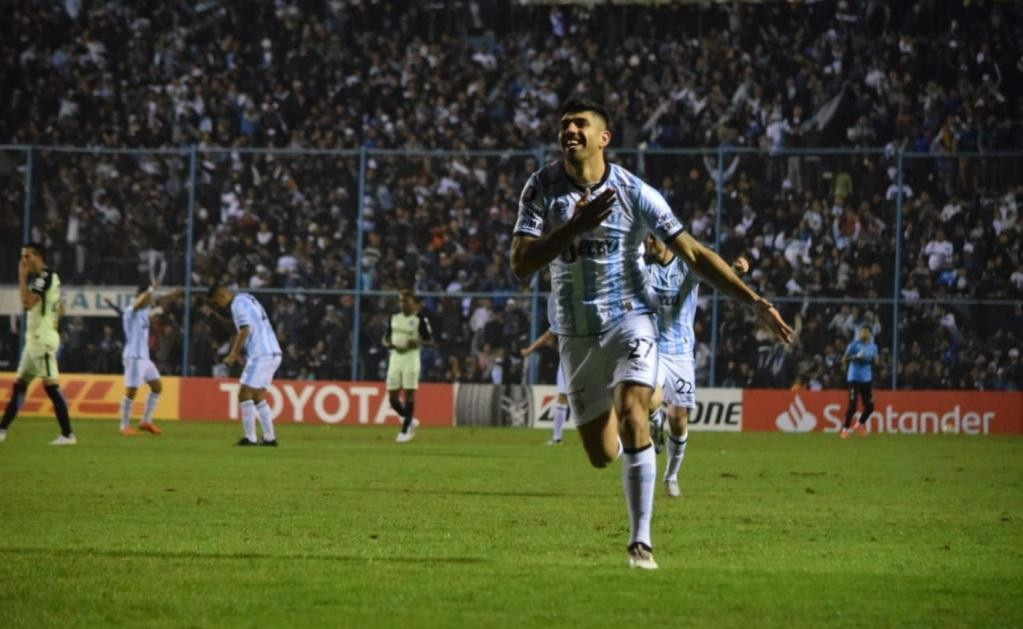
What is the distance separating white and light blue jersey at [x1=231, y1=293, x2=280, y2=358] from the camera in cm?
2373

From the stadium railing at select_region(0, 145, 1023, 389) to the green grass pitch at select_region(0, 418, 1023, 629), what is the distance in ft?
34.0

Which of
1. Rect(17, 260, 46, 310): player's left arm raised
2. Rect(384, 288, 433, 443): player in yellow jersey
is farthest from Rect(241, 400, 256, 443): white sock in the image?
Rect(384, 288, 433, 443): player in yellow jersey

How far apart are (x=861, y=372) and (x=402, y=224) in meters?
10.0

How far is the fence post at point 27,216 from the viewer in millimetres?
33000

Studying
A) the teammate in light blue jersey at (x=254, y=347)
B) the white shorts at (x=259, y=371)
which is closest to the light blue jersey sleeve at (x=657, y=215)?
the teammate in light blue jersey at (x=254, y=347)

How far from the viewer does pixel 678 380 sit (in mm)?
15664

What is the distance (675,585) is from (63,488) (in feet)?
29.3

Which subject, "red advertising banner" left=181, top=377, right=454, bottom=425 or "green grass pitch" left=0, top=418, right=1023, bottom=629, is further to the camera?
"red advertising banner" left=181, top=377, right=454, bottom=425

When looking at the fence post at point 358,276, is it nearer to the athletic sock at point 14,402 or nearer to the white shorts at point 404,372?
the white shorts at point 404,372

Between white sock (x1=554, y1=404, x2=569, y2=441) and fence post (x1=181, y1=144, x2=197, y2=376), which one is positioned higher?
fence post (x1=181, y1=144, x2=197, y2=376)

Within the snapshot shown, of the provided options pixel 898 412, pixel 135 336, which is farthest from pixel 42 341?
pixel 898 412

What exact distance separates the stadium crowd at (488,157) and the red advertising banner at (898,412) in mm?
615

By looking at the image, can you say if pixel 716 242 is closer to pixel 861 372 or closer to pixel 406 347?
pixel 861 372

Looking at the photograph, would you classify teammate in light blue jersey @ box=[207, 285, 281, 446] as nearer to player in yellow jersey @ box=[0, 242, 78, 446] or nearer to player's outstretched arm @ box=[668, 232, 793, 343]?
player in yellow jersey @ box=[0, 242, 78, 446]
